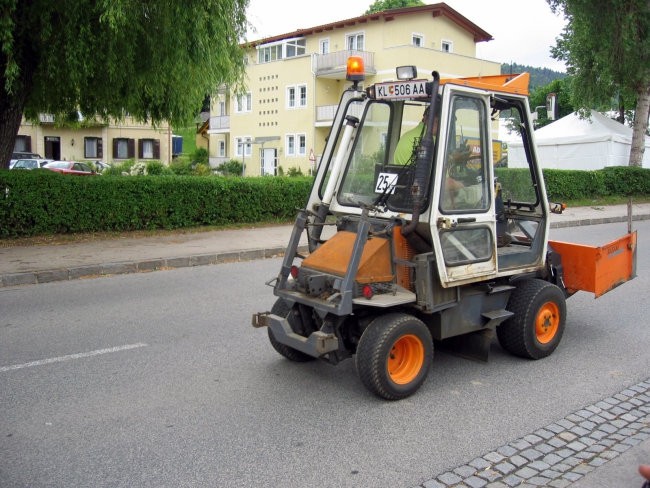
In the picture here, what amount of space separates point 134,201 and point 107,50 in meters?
3.21

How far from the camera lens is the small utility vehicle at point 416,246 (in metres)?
4.78

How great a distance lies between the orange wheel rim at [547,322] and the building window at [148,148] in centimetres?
4712

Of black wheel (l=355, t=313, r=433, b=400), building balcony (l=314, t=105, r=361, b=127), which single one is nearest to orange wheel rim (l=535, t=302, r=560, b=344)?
black wheel (l=355, t=313, r=433, b=400)

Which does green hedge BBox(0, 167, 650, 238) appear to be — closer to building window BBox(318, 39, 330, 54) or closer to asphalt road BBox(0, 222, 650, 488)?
asphalt road BBox(0, 222, 650, 488)

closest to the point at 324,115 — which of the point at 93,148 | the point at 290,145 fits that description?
the point at 290,145

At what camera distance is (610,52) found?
24.5 meters

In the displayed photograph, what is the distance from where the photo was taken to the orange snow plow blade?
244 inches

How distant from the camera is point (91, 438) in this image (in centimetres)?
411

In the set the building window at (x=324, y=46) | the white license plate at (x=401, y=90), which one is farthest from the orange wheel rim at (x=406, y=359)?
the building window at (x=324, y=46)

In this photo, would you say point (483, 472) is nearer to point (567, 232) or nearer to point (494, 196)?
point (494, 196)

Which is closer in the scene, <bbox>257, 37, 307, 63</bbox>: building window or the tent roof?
the tent roof

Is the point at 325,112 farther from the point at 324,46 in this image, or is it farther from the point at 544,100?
the point at 544,100

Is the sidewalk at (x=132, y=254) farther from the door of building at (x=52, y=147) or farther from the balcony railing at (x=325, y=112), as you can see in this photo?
the door of building at (x=52, y=147)

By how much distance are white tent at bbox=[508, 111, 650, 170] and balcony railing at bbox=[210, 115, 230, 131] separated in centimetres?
2678
